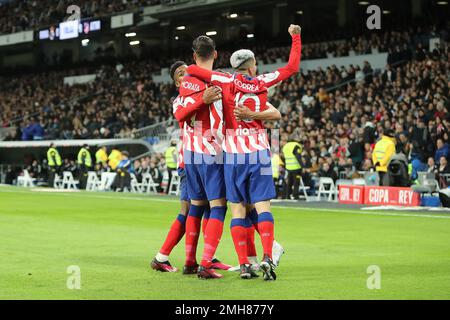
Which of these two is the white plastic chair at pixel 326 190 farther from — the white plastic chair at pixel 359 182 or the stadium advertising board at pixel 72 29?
the stadium advertising board at pixel 72 29

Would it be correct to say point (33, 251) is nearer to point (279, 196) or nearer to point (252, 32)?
point (279, 196)

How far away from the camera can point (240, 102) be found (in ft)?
30.9

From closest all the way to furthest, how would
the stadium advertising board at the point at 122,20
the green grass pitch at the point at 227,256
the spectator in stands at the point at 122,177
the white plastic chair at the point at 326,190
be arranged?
the green grass pitch at the point at 227,256 < the white plastic chair at the point at 326,190 < the spectator in stands at the point at 122,177 < the stadium advertising board at the point at 122,20

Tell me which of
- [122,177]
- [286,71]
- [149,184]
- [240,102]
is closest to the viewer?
[240,102]

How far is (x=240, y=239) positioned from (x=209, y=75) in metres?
1.79

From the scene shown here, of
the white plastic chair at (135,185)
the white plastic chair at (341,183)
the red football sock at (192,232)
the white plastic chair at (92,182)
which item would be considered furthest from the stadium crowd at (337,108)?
the red football sock at (192,232)

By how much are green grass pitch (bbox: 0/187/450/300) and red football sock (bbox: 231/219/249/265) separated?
26 centimetres

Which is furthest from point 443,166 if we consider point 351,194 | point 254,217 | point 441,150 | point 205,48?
point 205,48

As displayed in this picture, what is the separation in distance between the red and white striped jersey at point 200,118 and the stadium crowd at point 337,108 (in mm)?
15178

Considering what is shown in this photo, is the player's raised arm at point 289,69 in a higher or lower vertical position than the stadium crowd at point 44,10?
lower

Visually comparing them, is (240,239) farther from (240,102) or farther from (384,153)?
(384,153)

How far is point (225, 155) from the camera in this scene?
9.46 metres

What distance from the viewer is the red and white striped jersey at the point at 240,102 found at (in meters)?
9.38
